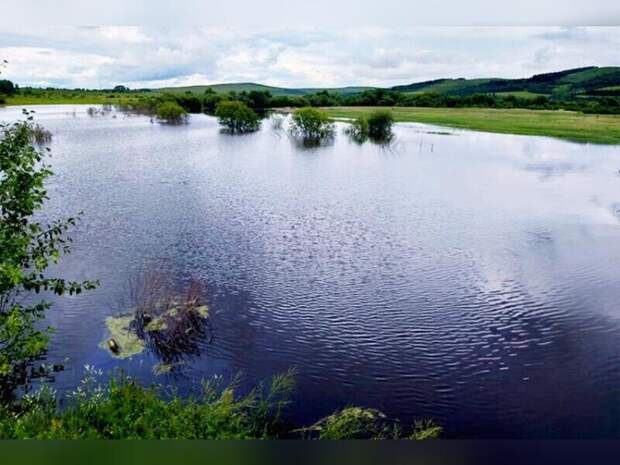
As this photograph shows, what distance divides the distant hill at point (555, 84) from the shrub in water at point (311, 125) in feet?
28.2

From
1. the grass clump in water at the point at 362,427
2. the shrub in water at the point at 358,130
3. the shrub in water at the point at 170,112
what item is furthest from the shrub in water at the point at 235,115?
the grass clump in water at the point at 362,427

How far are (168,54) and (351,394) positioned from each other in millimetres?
2729

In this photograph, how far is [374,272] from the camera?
20.2 ft

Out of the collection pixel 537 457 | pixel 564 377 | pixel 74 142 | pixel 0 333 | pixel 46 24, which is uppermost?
pixel 46 24

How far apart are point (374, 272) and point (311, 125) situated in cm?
948

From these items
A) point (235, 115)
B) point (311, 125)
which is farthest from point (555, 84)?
point (235, 115)

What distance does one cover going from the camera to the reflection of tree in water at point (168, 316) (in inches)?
A: 186

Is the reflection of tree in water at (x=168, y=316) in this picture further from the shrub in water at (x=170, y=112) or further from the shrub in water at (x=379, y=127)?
the shrub in water at (x=379, y=127)

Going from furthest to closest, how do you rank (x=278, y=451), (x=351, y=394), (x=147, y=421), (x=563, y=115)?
(x=563, y=115)
(x=351, y=394)
(x=147, y=421)
(x=278, y=451)

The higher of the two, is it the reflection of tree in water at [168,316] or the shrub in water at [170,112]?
the shrub in water at [170,112]

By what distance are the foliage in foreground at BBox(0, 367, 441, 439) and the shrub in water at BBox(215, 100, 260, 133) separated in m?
10.8

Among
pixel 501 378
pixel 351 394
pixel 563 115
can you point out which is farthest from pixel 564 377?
pixel 563 115

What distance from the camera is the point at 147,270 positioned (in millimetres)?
5520

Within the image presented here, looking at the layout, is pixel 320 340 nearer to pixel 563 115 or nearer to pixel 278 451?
pixel 278 451
